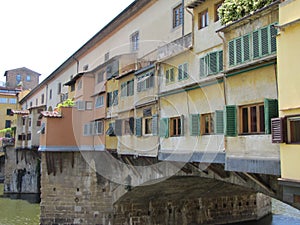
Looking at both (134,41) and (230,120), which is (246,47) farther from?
(134,41)

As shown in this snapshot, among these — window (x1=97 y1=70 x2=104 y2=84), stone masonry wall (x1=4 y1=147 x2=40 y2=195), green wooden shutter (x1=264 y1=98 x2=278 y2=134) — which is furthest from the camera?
stone masonry wall (x1=4 y1=147 x2=40 y2=195)

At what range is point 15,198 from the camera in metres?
38.0

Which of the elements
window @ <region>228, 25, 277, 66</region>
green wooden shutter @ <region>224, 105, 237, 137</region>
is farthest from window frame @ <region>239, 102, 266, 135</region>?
window @ <region>228, 25, 277, 66</region>

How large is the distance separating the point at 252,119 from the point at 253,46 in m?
1.86

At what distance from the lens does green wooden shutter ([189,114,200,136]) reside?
1165 centimetres

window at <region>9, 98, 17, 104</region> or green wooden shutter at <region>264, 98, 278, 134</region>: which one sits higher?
window at <region>9, 98, 17, 104</region>

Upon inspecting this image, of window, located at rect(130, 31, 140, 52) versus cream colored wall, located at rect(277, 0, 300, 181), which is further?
window, located at rect(130, 31, 140, 52)

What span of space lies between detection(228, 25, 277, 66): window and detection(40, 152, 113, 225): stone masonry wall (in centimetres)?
1364

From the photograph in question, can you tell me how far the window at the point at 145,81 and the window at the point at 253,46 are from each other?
581 centimetres

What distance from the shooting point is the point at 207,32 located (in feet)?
37.0

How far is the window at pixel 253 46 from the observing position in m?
8.58


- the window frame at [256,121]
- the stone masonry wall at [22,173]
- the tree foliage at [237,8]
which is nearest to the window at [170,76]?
the tree foliage at [237,8]

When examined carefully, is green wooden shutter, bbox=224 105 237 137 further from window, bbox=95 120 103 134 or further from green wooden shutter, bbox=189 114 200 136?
window, bbox=95 120 103 134

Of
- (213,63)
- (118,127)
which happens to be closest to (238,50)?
(213,63)
